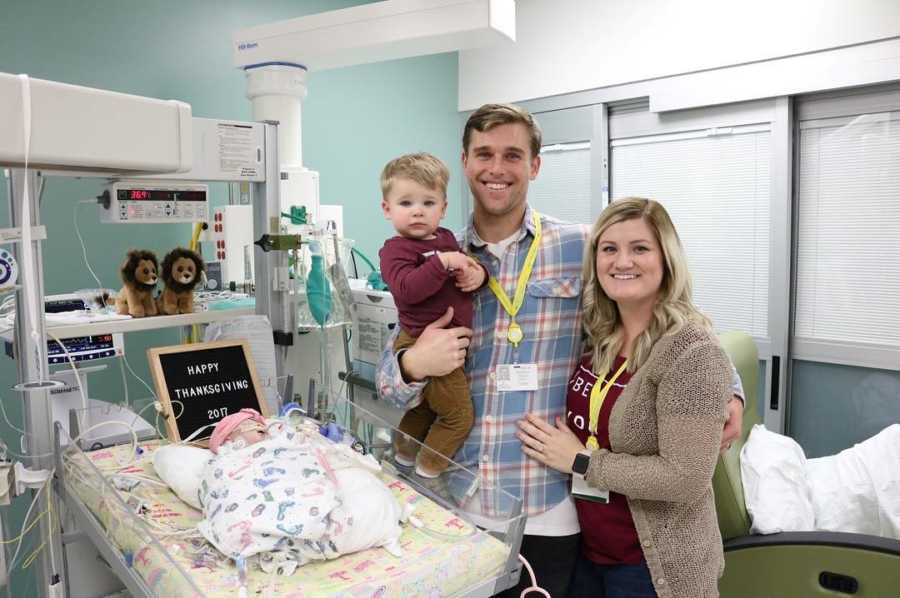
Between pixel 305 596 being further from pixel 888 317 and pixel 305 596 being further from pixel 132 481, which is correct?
pixel 888 317

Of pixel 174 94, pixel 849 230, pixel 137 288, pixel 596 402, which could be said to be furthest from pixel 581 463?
pixel 174 94

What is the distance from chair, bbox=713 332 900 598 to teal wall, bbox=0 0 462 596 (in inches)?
83.2

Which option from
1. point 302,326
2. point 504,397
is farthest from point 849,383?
point 302,326

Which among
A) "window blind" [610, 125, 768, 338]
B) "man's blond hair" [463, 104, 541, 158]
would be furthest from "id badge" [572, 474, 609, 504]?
"window blind" [610, 125, 768, 338]

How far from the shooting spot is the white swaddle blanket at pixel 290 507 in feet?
3.86

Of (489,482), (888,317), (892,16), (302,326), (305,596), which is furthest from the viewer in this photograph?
A: (888,317)

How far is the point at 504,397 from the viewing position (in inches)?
64.8

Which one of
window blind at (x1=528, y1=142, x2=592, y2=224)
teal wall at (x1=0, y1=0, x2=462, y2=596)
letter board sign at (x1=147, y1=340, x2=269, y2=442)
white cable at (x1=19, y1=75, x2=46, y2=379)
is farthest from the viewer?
window blind at (x1=528, y1=142, x2=592, y2=224)

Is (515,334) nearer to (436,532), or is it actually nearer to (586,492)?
(586,492)

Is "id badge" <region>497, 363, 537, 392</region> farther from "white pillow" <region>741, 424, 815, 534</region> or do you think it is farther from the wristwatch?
"white pillow" <region>741, 424, 815, 534</region>

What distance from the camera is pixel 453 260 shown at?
160 cm

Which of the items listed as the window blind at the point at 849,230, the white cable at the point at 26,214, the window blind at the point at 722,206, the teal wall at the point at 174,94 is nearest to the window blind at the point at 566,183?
the window blind at the point at 722,206

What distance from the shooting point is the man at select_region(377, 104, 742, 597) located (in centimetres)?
161

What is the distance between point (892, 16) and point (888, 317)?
120 cm
